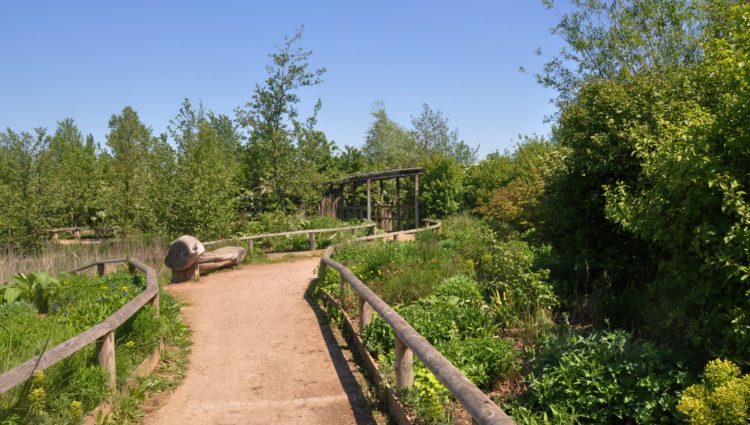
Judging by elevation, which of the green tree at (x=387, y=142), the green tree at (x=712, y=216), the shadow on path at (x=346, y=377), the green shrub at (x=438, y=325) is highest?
the green tree at (x=387, y=142)

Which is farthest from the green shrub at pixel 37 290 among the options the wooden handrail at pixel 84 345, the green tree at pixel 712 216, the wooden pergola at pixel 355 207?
the wooden pergola at pixel 355 207

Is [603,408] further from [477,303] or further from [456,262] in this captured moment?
[456,262]

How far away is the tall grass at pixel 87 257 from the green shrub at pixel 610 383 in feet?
37.4

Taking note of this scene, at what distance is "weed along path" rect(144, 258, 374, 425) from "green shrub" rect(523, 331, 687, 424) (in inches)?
65.3

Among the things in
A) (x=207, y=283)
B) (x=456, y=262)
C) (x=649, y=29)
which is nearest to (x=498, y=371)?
(x=456, y=262)

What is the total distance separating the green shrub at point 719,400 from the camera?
3.16 metres

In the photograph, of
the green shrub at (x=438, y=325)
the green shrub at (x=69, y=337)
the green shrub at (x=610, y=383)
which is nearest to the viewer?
the green shrub at (x=610, y=383)

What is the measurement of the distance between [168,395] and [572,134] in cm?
624

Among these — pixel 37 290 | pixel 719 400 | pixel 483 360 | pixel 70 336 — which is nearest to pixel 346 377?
pixel 483 360

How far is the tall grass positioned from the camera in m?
Result: 13.4

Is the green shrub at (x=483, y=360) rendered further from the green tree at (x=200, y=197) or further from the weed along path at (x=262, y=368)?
the green tree at (x=200, y=197)

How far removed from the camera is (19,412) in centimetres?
404

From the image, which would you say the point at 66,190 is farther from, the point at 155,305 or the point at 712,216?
the point at 712,216

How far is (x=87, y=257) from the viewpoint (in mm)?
15008
